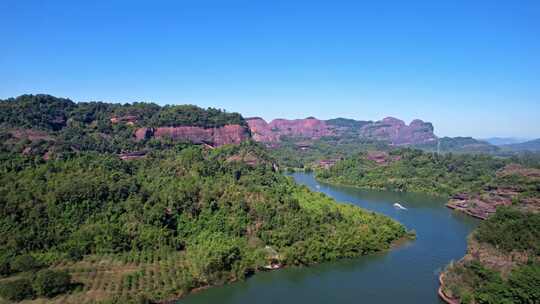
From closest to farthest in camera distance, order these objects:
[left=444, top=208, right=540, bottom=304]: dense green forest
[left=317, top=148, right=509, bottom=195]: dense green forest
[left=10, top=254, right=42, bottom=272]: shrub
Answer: [left=444, top=208, right=540, bottom=304]: dense green forest, [left=10, top=254, right=42, bottom=272]: shrub, [left=317, top=148, right=509, bottom=195]: dense green forest

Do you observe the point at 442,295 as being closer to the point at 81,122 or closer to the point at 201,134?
the point at 201,134

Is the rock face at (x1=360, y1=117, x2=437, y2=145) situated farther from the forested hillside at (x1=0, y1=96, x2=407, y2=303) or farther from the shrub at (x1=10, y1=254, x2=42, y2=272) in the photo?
the shrub at (x1=10, y1=254, x2=42, y2=272)

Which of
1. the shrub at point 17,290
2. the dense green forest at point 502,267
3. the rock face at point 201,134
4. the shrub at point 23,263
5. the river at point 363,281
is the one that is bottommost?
the river at point 363,281

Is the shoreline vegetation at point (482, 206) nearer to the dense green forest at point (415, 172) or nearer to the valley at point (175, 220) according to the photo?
the dense green forest at point (415, 172)

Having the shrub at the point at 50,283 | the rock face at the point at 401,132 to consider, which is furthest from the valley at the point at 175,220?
the rock face at the point at 401,132

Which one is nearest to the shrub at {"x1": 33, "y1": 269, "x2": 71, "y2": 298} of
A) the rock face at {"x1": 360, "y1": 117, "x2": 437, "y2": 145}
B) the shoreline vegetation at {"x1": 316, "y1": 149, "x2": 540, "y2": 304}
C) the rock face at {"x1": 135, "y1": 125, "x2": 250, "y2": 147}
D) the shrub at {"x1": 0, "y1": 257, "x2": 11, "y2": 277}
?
the shrub at {"x1": 0, "y1": 257, "x2": 11, "y2": 277}

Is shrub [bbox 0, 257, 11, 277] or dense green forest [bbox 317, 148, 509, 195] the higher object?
dense green forest [bbox 317, 148, 509, 195]

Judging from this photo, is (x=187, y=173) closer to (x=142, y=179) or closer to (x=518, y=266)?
(x=142, y=179)
